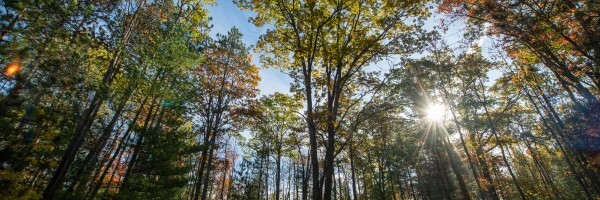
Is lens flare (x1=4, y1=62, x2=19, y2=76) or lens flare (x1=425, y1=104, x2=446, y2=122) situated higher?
lens flare (x1=425, y1=104, x2=446, y2=122)

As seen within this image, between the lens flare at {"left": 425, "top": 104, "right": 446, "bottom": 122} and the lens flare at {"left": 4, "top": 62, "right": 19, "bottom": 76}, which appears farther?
the lens flare at {"left": 425, "top": 104, "right": 446, "bottom": 122}

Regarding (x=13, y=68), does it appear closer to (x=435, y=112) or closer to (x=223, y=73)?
(x=223, y=73)

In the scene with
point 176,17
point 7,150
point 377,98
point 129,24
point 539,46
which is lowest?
point 7,150

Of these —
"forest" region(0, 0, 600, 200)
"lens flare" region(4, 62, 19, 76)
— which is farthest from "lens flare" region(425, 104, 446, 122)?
"lens flare" region(4, 62, 19, 76)

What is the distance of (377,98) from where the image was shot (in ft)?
28.0

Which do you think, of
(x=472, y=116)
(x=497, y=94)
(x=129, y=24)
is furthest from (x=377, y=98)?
(x=497, y=94)

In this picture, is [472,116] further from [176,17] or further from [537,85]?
[176,17]

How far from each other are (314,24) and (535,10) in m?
7.09

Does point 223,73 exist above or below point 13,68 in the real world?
above

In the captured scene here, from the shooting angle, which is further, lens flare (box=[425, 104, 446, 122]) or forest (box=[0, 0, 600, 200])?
lens flare (box=[425, 104, 446, 122])

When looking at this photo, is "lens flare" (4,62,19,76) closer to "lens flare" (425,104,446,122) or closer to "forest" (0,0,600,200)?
"forest" (0,0,600,200)

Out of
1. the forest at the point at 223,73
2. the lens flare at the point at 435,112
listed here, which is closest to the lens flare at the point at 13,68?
A: the forest at the point at 223,73

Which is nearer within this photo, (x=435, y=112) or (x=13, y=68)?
(x=13, y=68)

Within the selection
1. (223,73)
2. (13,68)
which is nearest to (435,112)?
(223,73)
